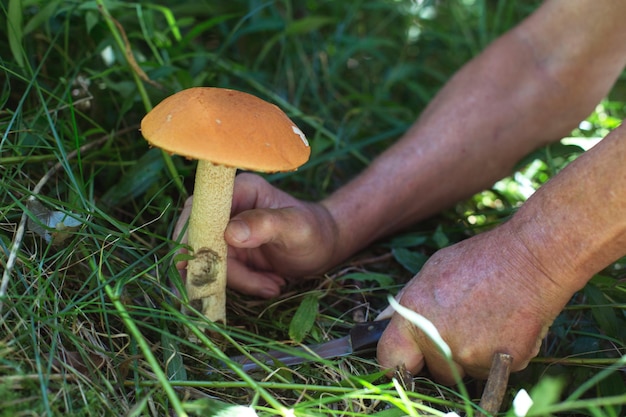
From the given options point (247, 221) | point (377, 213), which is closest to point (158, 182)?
point (247, 221)

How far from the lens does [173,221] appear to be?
4.62 feet

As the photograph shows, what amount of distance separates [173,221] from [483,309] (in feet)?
2.35

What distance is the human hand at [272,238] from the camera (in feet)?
4.43

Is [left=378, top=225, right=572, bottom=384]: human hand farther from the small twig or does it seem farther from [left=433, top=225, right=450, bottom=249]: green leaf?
the small twig

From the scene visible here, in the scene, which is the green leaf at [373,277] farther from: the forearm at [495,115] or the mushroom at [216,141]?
the mushroom at [216,141]

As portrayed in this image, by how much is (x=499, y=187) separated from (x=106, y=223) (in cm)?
137

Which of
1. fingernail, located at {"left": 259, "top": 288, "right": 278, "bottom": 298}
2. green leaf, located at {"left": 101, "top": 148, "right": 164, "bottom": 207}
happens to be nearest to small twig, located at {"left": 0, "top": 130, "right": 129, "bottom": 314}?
green leaf, located at {"left": 101, "top": 148, "right": 164, "bottom": 207}

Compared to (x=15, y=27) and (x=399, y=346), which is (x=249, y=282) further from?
(x=15, y=27)

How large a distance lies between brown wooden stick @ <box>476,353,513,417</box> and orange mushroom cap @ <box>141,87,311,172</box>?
0.56 m

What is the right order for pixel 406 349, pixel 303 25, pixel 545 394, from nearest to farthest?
pixel 545 394 < pixel 406 349 < pixel 303 25

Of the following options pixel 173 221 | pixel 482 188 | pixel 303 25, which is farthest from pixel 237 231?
pixel 303 25

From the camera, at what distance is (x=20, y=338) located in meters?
1.02

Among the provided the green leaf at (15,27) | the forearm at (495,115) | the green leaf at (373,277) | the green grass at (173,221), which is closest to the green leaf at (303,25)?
the green grass at (173,221)

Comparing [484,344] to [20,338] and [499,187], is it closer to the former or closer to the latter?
[20,338]
